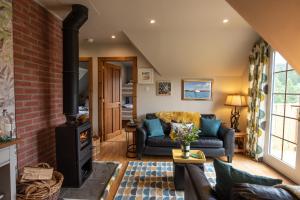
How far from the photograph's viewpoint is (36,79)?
97.0 inches

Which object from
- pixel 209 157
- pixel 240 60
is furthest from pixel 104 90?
pixel 240 60

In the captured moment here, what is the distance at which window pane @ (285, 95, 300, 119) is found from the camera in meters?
2.87

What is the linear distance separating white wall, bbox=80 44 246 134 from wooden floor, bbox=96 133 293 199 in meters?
0.90

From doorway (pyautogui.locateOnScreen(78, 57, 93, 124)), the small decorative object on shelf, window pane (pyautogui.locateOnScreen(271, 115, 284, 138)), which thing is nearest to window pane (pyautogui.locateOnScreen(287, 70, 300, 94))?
window pane (pyautogui.locateOnScreen(271, 115, 284, 138))

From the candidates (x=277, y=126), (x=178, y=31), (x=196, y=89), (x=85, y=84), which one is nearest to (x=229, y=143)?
(x=277, y=126)

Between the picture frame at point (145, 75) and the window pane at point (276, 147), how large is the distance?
2.77 m

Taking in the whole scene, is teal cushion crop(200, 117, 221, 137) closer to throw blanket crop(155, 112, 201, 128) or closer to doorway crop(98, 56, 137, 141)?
throw blanket crop(155, 112, 201, 128)

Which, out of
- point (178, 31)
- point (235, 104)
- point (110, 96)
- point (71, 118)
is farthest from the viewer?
point (110, 96)

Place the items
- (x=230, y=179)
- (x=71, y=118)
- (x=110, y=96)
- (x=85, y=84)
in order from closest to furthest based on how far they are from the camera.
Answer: (x=230, y=179) < (x=71, y=118) < (x=110, y=96) < (x=85, y=84)

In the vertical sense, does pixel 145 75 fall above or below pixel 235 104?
above

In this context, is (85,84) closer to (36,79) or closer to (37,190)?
(36,79)

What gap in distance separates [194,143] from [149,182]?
123 cm

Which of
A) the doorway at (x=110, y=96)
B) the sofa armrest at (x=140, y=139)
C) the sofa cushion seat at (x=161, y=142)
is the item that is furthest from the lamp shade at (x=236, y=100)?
the doorway at (x=110, y=96)

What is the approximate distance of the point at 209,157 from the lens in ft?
12.4
